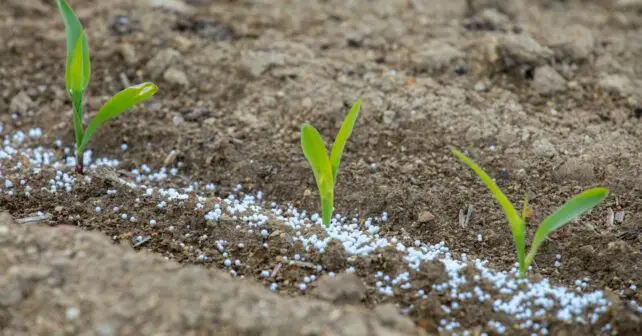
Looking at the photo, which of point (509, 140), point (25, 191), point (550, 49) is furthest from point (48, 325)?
point (550, 49)

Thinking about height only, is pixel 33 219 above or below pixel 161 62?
below

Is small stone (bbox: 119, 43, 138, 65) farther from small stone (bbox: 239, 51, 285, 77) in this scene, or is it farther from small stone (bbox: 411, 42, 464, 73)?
small stone (bbox: 411, 42, 464, 73)

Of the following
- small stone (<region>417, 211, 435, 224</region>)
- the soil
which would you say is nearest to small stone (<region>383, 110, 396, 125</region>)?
the soil

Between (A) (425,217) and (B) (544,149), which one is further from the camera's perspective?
(B) (544,149)

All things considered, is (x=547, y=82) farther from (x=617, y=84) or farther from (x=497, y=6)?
(x=497, y=6)

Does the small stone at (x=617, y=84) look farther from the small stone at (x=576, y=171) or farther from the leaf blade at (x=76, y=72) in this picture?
the leaf blade at (x=76, y=72)

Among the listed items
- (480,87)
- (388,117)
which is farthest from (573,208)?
(480,87)
